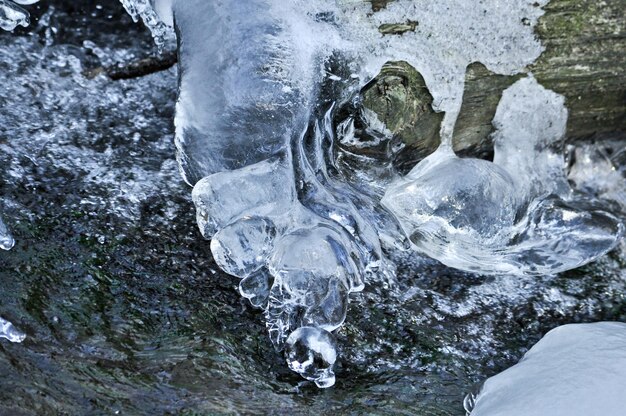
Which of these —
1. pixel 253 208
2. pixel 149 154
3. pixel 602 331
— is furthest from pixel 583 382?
pixel 149 154

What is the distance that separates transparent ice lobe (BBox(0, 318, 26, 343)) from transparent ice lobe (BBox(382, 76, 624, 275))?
43.4 inches

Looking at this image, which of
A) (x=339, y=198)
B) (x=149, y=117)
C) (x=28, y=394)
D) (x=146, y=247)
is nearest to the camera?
(x=28, y=394)


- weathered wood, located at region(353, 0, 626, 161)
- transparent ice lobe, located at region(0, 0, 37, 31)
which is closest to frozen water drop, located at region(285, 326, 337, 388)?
weathered wood, located at region(353, 0, 626, 161)

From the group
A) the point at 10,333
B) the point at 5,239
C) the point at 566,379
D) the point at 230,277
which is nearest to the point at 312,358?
the point at 230,277

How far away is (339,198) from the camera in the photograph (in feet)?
8.78

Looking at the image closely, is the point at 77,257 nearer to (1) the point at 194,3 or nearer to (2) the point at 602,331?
(1) the point at 194,3

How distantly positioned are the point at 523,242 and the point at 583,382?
777 mm

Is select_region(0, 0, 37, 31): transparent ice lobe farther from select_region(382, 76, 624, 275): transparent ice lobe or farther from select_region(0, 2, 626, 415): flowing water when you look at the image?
select_region(382, 76, 624, 275): transparent ice lobe

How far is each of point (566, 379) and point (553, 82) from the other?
1098 mm

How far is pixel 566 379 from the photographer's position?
2100 millimetres

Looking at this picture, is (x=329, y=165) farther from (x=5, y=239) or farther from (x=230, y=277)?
(x=5, y=239)

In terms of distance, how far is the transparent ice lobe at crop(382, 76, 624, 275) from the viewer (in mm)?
2688

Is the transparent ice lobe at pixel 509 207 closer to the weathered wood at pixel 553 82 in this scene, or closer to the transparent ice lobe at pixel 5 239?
the weathered wood at pixel 553 82

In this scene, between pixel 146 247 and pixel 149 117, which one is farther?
pixel 149 117
